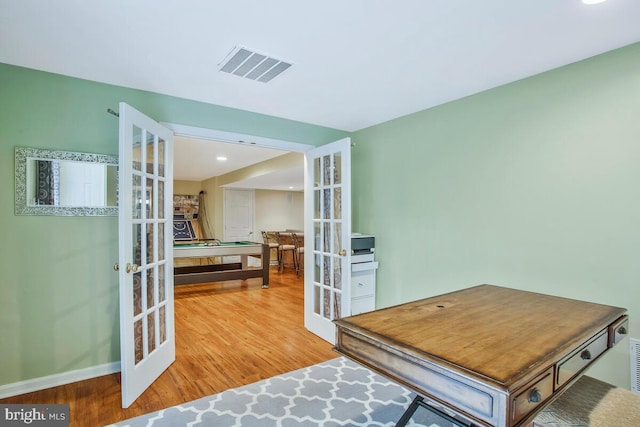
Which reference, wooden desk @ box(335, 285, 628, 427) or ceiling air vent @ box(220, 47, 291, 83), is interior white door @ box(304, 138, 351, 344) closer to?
ceiling air vent @ box(220, 47, 291, 83)

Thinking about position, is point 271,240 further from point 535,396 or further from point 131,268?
point 535,396

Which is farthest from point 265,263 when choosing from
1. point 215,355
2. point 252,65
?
point 252,65

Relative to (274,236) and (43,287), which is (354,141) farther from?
(274,236)

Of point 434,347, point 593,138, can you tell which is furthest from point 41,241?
point 593,138

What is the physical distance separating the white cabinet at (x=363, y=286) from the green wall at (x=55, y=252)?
7.07 ft

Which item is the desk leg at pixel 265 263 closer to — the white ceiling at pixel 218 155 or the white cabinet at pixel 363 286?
the white ceiling at pixel 218 155

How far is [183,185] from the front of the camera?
9.14 metres

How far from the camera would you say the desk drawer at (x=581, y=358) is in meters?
1.21

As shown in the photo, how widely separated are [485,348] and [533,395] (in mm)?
198

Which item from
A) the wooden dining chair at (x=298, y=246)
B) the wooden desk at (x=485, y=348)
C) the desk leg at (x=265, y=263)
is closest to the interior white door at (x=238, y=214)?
the wooden dining chair at (x=298, y=246)

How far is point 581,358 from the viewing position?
1358mm

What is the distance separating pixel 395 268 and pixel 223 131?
2.20 m

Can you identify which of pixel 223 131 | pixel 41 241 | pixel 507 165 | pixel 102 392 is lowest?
pixel 102 392

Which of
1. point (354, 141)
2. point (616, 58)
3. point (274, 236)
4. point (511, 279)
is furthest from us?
point (274, 236)
